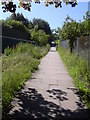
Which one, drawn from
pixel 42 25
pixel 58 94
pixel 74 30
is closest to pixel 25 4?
pixel 58 94

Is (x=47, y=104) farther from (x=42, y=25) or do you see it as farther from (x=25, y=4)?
(x=42, y=25)

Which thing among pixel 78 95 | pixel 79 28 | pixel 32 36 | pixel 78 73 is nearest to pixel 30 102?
pixel 78 95

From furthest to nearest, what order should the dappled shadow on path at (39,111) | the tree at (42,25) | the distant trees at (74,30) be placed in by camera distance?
the tree at (42,25)
the distant trees at (74,30)
the dappled shadow on path at (39,111)

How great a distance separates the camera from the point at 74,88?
6984mm

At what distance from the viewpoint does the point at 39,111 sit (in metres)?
4.73

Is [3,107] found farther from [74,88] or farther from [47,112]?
[74,88]

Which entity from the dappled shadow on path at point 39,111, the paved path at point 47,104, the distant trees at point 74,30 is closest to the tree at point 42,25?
the distant trees at point 74,30

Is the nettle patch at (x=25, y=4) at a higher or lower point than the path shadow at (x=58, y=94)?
higher

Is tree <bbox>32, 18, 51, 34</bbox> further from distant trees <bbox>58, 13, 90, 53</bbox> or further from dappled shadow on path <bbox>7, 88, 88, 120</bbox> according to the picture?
dappled shadow on path <bbox>7, 88, 88, 120</bbox>

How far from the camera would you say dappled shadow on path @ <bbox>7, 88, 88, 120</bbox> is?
444 centimetres

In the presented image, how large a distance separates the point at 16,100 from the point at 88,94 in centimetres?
200

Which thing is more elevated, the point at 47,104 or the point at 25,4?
the point at 25,4

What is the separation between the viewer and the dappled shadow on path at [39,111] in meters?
4.44

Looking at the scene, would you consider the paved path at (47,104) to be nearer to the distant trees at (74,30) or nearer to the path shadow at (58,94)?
the path shadow at (58,94)
